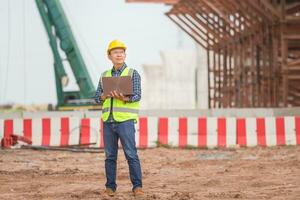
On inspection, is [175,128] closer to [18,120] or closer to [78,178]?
[18,120]

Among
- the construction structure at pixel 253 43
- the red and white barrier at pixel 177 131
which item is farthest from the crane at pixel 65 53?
the red and white barrier at pixel 177 131

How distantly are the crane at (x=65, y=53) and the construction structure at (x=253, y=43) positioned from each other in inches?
172

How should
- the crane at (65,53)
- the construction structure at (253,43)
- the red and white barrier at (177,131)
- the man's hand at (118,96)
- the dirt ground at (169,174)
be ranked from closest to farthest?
the man's hand at (118,96), the dirt ground at (169,174), the red and white barrier at (177,131), the construction structure at (253,43), the crane at (65,53)

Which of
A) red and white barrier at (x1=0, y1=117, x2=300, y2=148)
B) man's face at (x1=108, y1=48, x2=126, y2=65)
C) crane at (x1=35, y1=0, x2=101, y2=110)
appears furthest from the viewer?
crane at (x1=35, y1=0, x2=101, y2=110)

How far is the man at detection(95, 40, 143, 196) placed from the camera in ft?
24.4

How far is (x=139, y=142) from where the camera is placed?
51.6ft

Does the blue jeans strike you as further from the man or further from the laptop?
the laptop

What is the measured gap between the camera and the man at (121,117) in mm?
7449

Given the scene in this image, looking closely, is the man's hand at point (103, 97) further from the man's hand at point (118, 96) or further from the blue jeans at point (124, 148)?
the blue jeans at point (124, 148)

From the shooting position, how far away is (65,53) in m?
22.9

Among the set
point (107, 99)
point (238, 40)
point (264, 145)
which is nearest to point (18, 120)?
point (264, 145)

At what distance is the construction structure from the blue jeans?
12.8m

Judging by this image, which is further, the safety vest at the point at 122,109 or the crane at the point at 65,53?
the crane at the point at 65,53

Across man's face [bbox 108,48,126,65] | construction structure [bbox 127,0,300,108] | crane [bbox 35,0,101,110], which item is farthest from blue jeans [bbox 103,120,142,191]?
crane [bbox 35,0,101,110]
